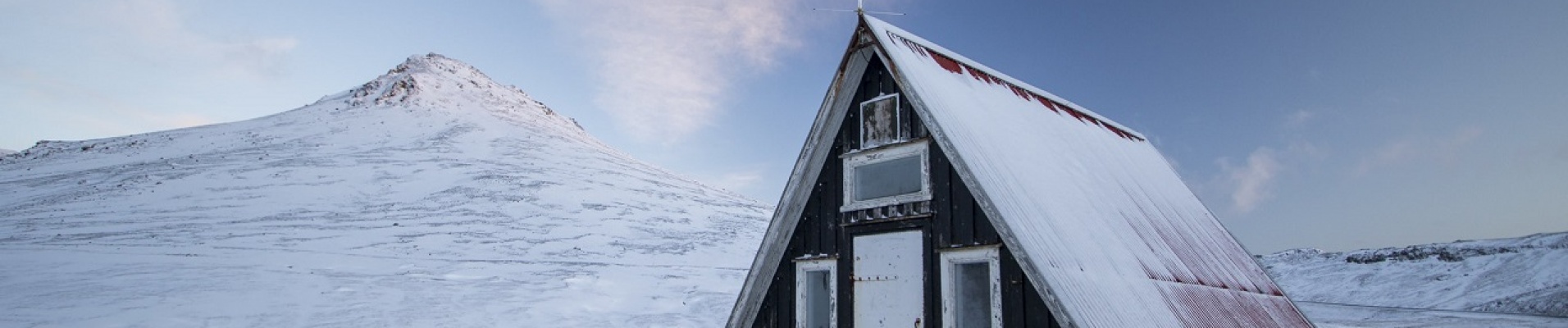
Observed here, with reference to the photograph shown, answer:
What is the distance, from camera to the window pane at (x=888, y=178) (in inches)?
409

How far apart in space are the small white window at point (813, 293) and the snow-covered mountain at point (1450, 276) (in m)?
34.6

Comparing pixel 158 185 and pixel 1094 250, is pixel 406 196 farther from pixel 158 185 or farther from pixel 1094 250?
pixel 1094 250

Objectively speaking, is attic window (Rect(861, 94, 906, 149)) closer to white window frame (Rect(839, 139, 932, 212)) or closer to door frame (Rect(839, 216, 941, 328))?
white window frame (Rect(839, 139, 932, 212))

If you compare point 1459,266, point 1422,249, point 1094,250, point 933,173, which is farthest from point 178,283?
point 1422,249

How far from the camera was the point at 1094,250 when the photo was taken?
9336mm

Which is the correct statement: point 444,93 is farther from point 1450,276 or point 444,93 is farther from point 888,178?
point 888,178

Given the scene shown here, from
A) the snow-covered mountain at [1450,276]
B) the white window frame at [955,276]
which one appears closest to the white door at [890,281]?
the white window frame at [955,276]

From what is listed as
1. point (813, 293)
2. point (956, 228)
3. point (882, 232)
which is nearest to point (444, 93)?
point (813, 293)

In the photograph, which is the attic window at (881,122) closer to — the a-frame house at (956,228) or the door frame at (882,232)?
the a-frame house at (956,228)

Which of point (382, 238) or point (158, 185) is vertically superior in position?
point (158, 185)

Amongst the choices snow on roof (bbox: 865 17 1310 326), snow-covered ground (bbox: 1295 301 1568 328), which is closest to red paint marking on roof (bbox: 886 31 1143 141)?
snow on roof (bbox: 865 17 1310 326)

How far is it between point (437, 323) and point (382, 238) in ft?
48.3

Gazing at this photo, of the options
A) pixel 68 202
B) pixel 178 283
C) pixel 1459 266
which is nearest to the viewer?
pixel 178 283

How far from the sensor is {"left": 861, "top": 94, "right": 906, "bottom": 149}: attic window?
10641 millimetres
